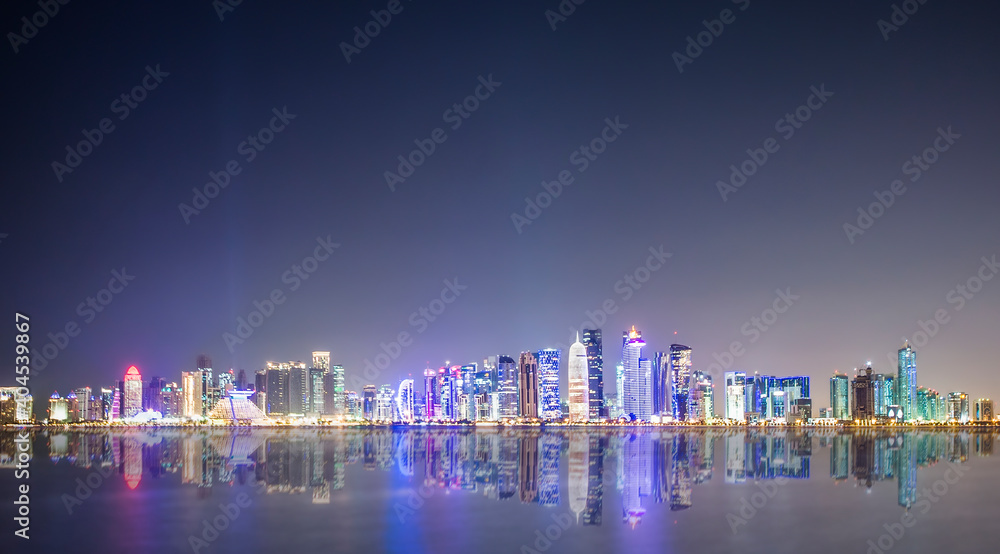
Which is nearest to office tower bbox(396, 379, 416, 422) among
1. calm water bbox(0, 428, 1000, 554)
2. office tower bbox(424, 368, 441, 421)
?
office tower bbox(424, 368, 441, 421)

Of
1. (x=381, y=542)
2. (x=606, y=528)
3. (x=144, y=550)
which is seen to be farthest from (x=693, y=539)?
(x=144, y=550)

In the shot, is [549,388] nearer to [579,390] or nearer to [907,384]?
[579,390]

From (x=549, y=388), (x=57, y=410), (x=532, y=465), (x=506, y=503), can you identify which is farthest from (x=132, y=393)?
(x=506, y=503)

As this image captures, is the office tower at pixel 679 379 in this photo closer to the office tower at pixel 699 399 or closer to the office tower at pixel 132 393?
the office tower at pixel 699 399

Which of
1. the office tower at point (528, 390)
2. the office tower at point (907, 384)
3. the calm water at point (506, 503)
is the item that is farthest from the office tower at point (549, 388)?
the calm water at point (506, 503)

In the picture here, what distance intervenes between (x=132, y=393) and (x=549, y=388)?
277 ft

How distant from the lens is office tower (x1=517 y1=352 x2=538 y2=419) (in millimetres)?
168625

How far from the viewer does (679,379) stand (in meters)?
172

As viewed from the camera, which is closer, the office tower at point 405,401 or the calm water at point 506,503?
the calm water at point 506,503

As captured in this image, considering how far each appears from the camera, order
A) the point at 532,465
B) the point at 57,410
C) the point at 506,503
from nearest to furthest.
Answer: the point at 506,503
the point at 532,465
the point at 57,410

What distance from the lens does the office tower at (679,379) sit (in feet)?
550

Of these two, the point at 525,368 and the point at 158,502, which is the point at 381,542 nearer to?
the point at 158,502

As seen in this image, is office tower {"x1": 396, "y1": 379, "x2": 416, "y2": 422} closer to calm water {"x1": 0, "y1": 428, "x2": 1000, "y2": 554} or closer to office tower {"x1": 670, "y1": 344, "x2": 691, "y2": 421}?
office tower {"x1": 670, "y1": 344, "x2": 691, "y2": 421}

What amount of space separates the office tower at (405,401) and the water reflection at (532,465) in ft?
317
